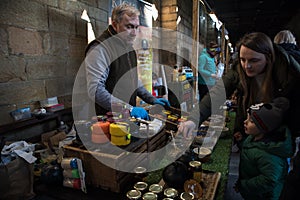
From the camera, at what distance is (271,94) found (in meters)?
1.44

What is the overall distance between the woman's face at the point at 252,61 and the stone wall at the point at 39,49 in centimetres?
205

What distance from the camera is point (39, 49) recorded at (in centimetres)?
230

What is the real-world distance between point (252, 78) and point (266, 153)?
555 mm

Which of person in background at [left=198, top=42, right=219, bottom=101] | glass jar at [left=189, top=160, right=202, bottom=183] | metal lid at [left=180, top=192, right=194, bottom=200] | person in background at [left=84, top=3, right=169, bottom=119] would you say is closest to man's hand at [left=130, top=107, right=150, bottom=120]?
person in background at [left=84, top=3, right=169, bottom=119]

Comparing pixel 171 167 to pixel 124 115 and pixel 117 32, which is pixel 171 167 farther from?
pixel 117 32

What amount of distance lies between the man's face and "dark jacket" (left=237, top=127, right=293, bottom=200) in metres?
1.33

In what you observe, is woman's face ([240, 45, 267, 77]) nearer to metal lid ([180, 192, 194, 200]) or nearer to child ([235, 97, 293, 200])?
child ([235, 97, 293, 200])

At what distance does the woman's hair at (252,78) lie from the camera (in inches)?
53.6

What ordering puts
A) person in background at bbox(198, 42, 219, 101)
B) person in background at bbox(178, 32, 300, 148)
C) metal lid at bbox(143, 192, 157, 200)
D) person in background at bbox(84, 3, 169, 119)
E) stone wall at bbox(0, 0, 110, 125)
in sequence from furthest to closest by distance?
person in background at bbox(198, 42, 219, 101) < stone wall at bbox(0, 0, 110, 125) < person in background at bbox(84, 3, 169, 119) < person in background at bbox(178, 32, 300, 148) < metal lid at bbox(143, 192, 157, 200)

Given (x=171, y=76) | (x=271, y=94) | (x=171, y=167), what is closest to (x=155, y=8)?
(x=171, y=76)

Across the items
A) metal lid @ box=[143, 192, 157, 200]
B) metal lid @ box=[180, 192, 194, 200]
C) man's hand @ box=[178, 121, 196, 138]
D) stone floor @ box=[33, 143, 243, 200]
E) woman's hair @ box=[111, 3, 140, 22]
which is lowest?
stone floor @ box=[33, 143, 243, 200]

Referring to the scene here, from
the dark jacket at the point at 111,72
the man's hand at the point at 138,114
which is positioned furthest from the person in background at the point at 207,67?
the man's hand at the point at 138,114

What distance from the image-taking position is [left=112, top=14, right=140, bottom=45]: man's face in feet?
5.93

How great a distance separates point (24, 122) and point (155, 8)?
4.12 meters
